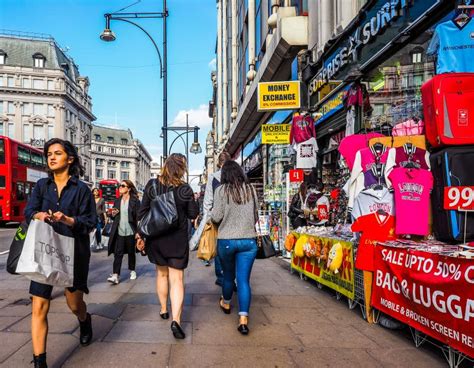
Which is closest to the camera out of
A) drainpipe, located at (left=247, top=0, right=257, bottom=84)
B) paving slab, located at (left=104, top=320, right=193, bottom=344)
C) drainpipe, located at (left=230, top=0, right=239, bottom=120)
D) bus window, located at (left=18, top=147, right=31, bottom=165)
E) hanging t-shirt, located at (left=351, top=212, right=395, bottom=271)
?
paving slab, located at (left=104, top=320, right=193, bottom=344)

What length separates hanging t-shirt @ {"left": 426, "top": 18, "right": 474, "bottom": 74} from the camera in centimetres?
471

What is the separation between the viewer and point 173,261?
14.2 ft

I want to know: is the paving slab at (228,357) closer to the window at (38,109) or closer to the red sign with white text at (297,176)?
the red sign with white text at (297,176)

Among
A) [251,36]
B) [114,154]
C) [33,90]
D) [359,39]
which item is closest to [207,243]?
[359,39]

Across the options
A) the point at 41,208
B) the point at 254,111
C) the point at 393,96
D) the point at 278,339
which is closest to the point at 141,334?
the point at 278,339

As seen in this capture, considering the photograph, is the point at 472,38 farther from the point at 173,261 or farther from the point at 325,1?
the point at 325,1

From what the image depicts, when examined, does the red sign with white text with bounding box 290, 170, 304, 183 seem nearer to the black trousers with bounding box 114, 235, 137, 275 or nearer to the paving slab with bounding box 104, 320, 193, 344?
the black trousers with bounding box 114, 235, 137, 275

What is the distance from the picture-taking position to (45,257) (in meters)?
3.00

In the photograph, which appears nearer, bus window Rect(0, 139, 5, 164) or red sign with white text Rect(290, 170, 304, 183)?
red sign with white text Rect(290, 170, 304, 183)

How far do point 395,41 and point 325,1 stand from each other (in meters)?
4.88

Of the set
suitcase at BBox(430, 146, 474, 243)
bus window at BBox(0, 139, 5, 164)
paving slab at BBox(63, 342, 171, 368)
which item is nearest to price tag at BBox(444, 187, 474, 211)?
suitcase at BBox(430, 146, 474, 243)

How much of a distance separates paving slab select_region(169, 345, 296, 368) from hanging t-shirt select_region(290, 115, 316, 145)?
23.6 feet

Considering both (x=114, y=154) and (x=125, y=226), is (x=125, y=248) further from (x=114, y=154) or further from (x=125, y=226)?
(x=114, y=154)

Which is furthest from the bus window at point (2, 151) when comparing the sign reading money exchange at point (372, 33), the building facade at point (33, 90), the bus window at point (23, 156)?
the building facade at point (33, 90)
